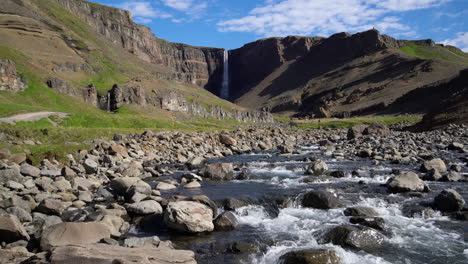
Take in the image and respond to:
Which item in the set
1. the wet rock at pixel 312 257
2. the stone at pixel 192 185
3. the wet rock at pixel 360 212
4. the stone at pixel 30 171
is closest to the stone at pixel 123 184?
the stone at pixel 192 185

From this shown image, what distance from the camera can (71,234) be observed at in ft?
34.2

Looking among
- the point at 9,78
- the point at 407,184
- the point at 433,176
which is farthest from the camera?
the point at 9,78

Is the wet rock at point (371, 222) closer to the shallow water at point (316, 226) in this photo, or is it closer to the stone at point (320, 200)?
the shallow water at point (316, 226)

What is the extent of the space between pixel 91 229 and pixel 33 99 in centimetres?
6392

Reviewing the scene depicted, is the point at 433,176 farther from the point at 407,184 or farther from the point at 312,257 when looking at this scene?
the point at 312,257

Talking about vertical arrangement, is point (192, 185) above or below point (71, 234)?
below

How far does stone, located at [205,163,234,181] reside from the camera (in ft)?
78.1

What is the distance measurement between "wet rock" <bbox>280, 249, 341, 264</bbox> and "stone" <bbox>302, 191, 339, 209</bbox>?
5.59 m

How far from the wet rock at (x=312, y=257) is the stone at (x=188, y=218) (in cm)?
384

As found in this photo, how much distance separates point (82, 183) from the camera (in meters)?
19.1

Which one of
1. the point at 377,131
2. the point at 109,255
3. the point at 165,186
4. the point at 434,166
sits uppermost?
the point at 377,131

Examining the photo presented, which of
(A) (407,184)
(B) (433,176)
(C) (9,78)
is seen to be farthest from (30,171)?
Result: (C) (9,78)

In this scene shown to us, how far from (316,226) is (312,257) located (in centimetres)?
346

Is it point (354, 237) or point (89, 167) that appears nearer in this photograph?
point (354, 237)
